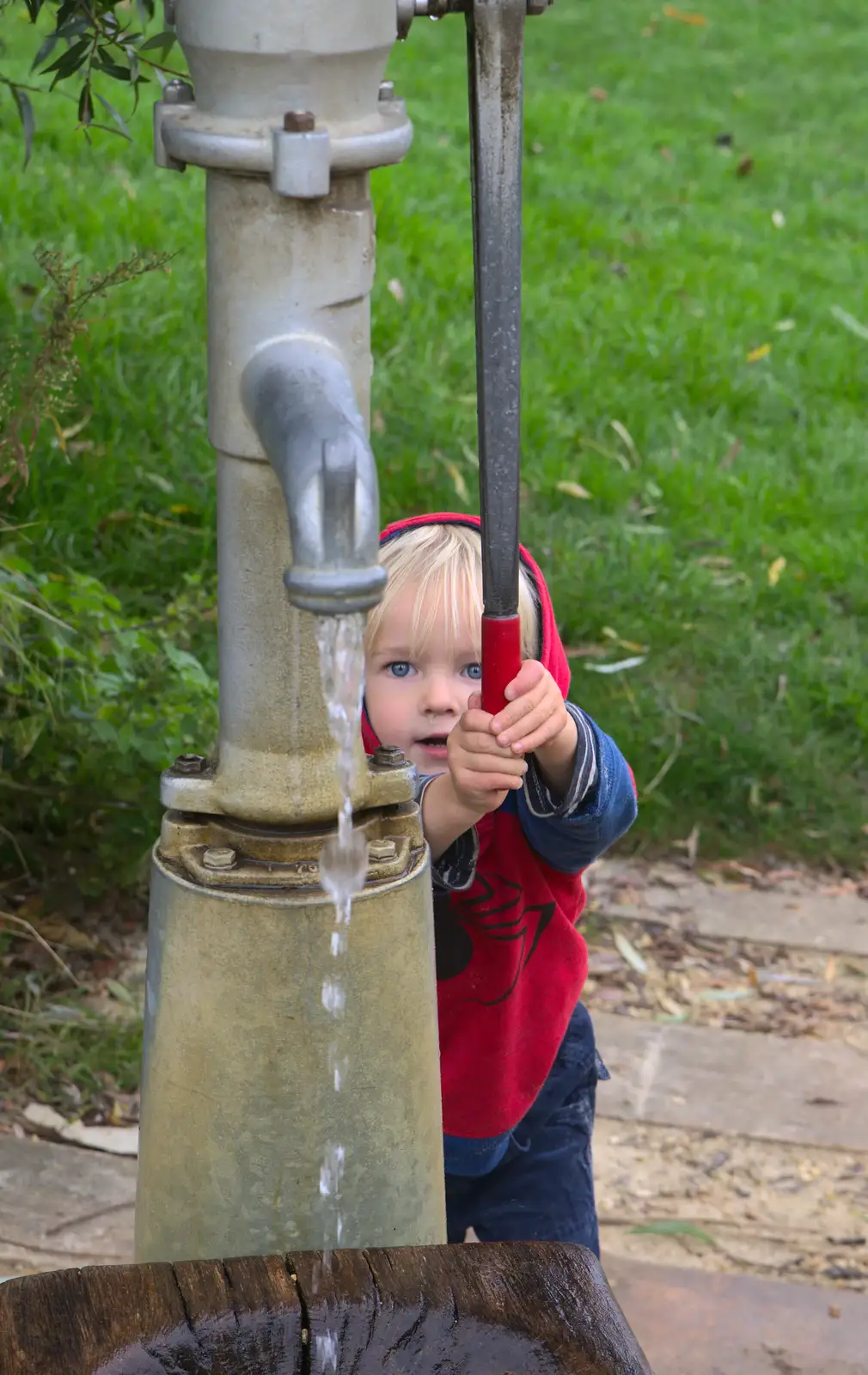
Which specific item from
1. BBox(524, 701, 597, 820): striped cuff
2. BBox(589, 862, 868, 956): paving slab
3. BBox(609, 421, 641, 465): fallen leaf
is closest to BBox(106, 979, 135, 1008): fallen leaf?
BBox(589, 862, 868, 956): paving slab

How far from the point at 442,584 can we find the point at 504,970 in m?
0.47

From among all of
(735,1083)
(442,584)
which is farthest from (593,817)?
(735,1083)

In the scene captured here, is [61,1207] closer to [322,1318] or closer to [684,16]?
[322,1318]

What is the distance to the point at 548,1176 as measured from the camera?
217cm

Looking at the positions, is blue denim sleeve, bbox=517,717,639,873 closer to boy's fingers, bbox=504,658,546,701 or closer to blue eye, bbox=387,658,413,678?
blue eye, bbox=387,658,413,678

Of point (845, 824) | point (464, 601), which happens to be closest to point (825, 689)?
point (845, 824)

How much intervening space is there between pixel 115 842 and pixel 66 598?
18.1 inches

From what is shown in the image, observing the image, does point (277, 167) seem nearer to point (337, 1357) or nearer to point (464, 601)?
point (337, 1357)

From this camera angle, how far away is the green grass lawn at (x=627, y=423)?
3527mm

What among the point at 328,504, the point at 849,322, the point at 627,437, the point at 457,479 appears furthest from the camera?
the point at 849,322

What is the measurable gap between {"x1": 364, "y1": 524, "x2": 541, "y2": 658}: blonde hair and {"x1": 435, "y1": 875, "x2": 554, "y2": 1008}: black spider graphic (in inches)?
11.6

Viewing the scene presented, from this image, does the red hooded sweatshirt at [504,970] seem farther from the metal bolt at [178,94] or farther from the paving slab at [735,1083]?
the metal bolt at [178,94]

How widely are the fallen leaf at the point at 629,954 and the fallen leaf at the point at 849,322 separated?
254cm

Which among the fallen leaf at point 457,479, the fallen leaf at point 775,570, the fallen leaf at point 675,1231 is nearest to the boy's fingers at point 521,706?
the fallen leaf at point 675,1231
